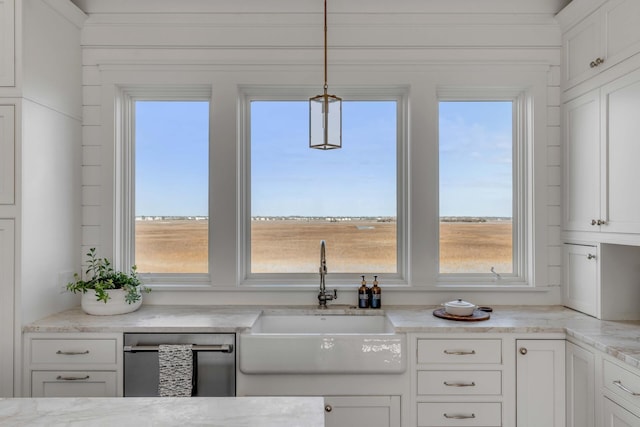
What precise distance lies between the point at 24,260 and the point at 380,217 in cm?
206

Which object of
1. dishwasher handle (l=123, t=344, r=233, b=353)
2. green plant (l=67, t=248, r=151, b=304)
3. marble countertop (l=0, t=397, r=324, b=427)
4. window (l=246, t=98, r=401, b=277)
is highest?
window (l=246, t=98, r=401, b=277)

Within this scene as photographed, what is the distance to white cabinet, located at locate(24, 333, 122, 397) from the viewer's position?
2199 millimetres

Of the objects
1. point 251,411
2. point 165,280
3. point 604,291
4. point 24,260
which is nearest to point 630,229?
point 604,291

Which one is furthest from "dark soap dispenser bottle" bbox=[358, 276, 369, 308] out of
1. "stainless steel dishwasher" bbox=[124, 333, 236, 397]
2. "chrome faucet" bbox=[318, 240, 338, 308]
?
"stainless steel dishwasher" bbox=[124, 333, 236, 397]

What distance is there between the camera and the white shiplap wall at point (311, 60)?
107 inches

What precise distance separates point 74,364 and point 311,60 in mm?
2185

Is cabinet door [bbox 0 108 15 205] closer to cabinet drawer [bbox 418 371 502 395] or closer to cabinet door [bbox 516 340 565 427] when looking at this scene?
cabinet drawer [bbox 418 371 502 395]

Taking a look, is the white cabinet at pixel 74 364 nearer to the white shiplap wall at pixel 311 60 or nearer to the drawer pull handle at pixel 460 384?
the white shiplap wall at pixel 311 60

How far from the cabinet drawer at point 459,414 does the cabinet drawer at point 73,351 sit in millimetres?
1604

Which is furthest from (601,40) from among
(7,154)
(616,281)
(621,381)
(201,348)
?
(7,154)

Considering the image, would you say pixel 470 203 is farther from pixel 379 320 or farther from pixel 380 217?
pixel 379 320

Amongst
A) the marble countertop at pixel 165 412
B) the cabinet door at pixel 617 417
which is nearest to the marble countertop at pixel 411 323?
the cabinet door at pixel 617 417

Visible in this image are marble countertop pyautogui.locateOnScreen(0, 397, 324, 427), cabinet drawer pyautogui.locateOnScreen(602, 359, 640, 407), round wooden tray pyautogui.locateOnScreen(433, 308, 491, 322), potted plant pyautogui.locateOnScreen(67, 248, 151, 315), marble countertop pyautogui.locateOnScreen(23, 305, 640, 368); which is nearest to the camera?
marble countertop pyautogui.locateOnScreen(0, 397, 324, 427)

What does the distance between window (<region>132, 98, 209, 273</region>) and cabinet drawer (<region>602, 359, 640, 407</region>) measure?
90.0 inches
